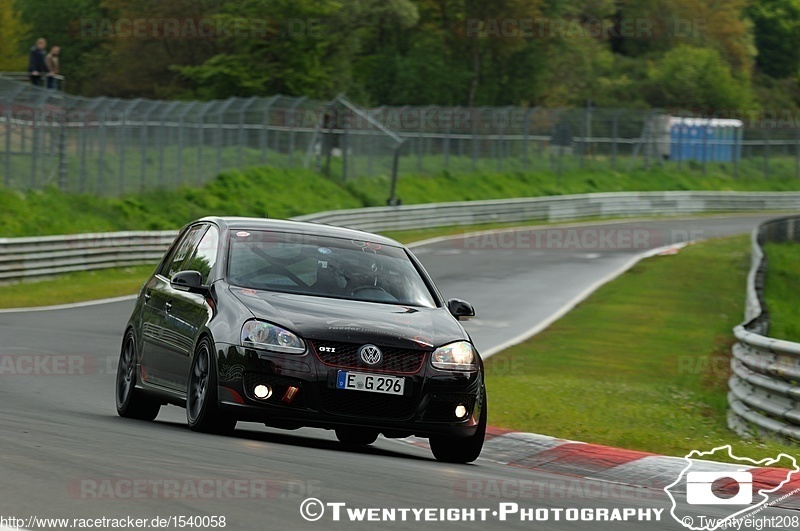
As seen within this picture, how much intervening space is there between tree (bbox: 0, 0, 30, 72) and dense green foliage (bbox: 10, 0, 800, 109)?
11.7 inches

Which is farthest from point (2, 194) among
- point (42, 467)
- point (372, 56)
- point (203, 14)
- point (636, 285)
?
point (372, 56)

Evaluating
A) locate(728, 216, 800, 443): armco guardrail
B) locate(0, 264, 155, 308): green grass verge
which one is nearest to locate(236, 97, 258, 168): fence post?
locate(0, 264, 155, 308): green grass verge

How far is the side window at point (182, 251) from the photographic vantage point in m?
10.5

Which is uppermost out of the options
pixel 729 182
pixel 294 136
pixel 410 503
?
pixel 410 503

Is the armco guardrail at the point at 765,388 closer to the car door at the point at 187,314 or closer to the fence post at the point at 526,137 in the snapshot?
the car door at the point at 187,314

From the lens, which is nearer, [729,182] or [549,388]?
[549,388]


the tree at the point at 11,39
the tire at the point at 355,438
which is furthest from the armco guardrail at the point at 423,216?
the tree at the point at 11,39

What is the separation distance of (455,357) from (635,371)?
9.28 meters

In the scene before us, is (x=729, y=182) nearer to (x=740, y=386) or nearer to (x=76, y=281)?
(x=76, y=281)

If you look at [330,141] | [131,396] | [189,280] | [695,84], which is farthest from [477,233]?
[695,84]

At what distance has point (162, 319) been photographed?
1004 centimetres

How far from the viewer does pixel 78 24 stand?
86500mm

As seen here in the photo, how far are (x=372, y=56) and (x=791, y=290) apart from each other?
181 ft

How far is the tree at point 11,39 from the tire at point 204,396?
259 ft
